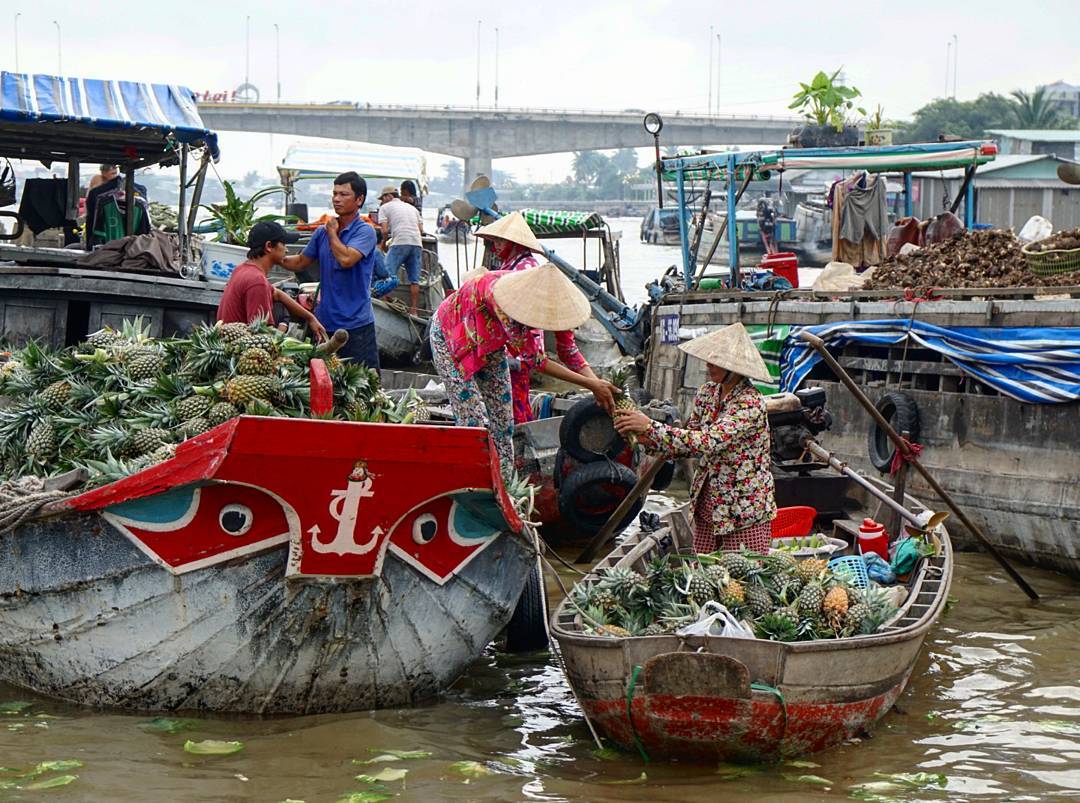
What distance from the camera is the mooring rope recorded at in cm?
474

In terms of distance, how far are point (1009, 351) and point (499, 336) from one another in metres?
3.70

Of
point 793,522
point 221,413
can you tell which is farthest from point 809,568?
point 221,413

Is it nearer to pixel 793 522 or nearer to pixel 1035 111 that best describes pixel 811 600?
pixel 793 522

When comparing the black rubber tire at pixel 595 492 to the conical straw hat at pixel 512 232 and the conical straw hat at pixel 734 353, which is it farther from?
the conical straw hat at pixel 734 353

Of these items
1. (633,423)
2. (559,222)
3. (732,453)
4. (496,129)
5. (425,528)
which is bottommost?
(425,528)

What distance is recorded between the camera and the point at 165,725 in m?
4.93

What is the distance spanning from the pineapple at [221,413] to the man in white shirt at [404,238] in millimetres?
9233

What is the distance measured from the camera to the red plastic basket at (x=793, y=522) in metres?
6.98

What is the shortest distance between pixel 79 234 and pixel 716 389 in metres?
5.82

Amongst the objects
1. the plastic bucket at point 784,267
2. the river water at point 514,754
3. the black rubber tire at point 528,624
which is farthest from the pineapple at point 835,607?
the plastic bucket at point 784,267

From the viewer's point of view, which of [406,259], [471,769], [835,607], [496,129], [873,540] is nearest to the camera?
[471,769]

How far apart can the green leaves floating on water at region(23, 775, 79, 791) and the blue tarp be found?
5.80 meters

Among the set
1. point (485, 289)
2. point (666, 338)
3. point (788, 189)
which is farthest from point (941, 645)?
point (788, 189)

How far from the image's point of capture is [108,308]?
7441 mm
